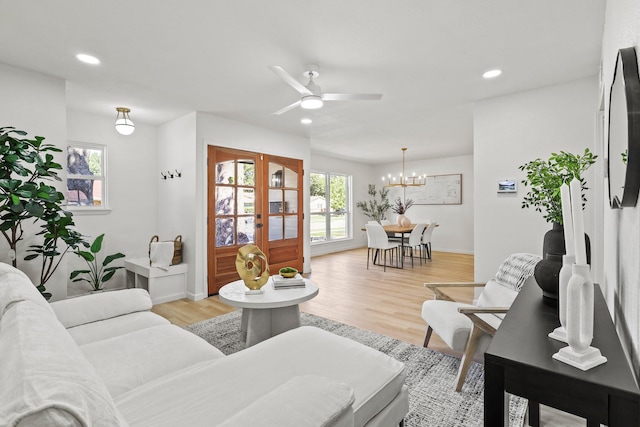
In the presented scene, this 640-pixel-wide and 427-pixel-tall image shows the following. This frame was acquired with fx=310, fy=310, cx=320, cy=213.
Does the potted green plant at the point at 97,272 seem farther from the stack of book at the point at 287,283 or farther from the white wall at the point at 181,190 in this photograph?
the stack of book at the point at 287,283

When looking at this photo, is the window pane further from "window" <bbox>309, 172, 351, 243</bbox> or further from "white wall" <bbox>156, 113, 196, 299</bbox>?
"white wall" <bbox>156, 113, 196, 299</bbox>

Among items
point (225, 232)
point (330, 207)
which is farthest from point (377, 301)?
point (330, 207)

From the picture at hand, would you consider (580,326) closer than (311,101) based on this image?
Yes

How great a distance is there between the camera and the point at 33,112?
116 inches

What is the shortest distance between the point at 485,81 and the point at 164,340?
3619 millimetres

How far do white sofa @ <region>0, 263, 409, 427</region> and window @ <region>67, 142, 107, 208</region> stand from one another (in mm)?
2848

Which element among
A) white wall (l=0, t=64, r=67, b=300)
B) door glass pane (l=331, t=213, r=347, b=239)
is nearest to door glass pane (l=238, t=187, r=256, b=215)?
white wall (l=0, t=64, r=67, b=300)

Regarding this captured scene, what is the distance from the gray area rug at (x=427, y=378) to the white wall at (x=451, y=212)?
5430 millimetres

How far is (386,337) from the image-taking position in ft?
9.35

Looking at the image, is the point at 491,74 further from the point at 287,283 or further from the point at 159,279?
the point at 159,279

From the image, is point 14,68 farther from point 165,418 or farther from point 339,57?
point 165,418

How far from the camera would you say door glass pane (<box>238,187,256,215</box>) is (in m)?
4.69

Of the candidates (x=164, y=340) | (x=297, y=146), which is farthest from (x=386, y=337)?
(x=297, y=146)

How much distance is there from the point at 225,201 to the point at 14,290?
10.6 ft
